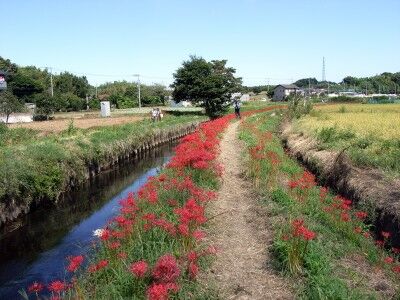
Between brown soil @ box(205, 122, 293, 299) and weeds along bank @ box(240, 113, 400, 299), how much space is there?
262 mm

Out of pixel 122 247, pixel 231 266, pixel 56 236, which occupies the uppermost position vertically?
pixel 122 247

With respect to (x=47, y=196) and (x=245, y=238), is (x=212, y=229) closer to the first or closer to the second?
(x=245, y=238)

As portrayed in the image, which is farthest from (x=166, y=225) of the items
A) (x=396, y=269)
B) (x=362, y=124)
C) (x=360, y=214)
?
(x=362, y=124)

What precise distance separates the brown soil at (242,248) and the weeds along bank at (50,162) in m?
6.73

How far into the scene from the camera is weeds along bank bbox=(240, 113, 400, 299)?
21.7ft

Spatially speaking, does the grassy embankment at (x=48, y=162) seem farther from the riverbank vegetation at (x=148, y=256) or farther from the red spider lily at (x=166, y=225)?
the red spider lily at (x=166, y=225)

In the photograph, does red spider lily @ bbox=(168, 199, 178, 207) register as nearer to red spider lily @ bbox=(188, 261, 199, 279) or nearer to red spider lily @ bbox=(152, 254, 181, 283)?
red spider lily @ bbox=(188, 261, 199, 279)

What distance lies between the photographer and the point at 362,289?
668 cm

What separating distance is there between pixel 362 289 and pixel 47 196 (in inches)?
483

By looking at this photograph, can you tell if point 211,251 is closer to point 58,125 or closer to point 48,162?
point 48,162

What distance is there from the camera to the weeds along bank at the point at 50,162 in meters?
13.6

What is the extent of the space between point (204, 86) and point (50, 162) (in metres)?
38.0

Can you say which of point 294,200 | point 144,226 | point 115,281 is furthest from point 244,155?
point 115,281

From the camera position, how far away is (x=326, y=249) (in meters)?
8.14
